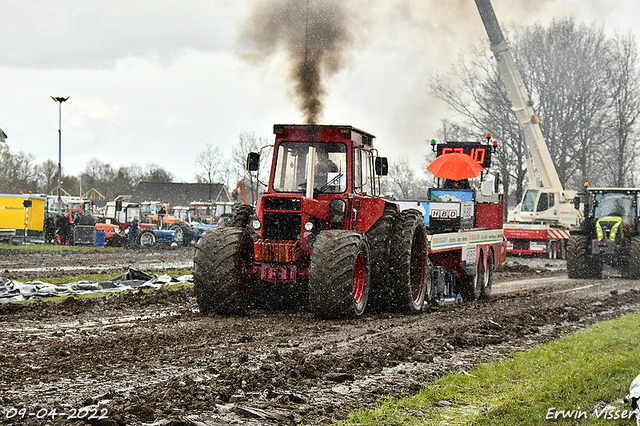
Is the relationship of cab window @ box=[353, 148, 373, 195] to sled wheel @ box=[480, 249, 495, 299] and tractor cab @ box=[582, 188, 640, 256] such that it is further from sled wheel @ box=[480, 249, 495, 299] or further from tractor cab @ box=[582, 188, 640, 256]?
tractor cab @ box=[582, 188, 640, 256]

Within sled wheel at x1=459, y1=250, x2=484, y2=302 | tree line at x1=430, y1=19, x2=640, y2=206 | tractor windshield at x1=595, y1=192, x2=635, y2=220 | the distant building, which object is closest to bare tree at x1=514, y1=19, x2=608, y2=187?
tree line at x1=430, y1=19, x2=640, y2=206

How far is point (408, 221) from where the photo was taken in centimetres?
1158

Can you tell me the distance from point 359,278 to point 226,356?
143 inches

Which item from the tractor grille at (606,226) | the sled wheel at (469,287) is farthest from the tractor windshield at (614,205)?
the sled wheel at (469,287)

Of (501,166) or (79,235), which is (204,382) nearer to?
(79,235)

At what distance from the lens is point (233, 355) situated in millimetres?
7258

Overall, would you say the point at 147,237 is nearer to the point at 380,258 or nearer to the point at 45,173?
the point at 380,258

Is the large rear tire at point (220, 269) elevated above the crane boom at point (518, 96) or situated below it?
below

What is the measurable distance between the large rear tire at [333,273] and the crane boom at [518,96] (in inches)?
628

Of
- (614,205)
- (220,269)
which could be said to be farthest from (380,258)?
(614,205)

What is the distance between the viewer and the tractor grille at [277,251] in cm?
998

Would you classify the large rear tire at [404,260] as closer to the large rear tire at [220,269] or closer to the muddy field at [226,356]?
the muddy field at [226,356]

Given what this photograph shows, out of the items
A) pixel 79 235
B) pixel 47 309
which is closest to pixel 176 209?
pixel 79 235

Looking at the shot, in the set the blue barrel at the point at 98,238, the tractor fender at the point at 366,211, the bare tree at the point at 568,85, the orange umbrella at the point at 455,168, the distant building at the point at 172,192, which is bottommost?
the blue barrel at the point at 98,238
